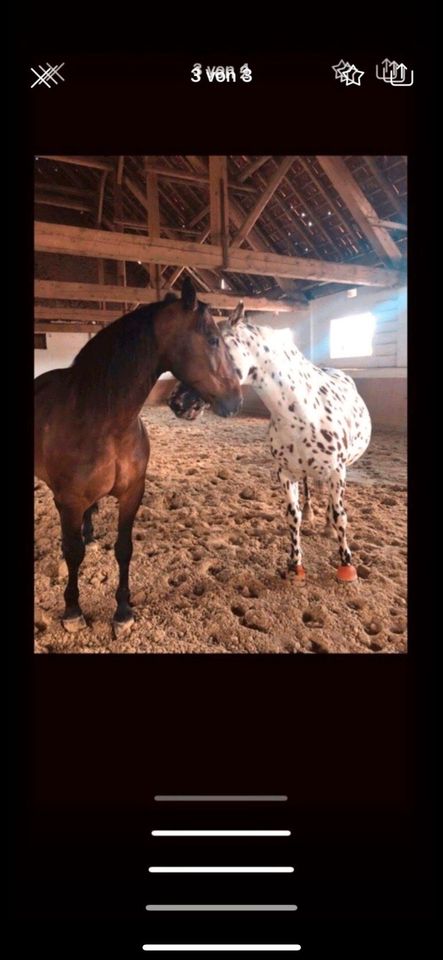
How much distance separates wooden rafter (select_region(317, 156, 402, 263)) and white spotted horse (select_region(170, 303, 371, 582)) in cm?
43

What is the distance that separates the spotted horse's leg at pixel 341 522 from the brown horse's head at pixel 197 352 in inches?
20.5

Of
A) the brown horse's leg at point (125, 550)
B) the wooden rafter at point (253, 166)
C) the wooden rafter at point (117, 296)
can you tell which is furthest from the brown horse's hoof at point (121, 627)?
the wooden rafter at point (117, 296)

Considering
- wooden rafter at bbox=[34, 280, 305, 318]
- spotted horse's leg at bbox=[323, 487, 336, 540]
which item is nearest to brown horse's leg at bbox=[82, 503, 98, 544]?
spotted horse's leg at bbox=[323, 487, 336, 540]

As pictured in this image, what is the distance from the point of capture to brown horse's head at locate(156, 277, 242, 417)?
1096mm

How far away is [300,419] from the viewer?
1.45 meters

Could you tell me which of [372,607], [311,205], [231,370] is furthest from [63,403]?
[311,205]

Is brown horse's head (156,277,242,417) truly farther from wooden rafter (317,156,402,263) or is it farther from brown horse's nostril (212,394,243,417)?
wooden rafter (317,156,402,263)

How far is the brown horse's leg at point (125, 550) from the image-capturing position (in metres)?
1.17
